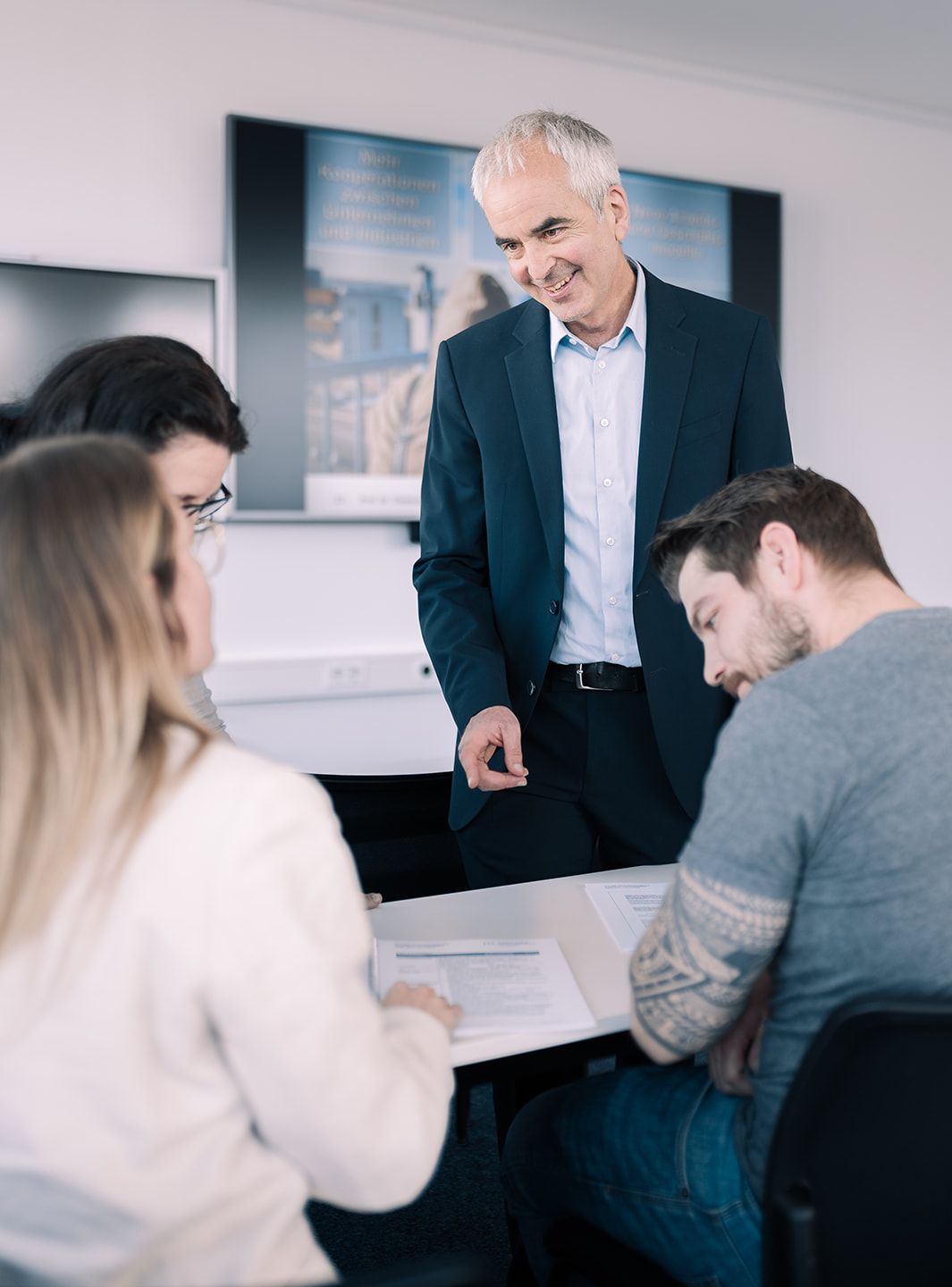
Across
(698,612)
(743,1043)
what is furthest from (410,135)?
(743,1043)

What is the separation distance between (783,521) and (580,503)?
27.2 inches

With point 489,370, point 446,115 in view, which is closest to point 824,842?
point 489,370

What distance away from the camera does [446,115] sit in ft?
11.9

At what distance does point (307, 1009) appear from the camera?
837mm

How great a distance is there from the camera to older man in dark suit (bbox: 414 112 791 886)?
189 centimetres

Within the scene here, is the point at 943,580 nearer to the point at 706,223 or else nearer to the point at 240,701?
the point at 706,223

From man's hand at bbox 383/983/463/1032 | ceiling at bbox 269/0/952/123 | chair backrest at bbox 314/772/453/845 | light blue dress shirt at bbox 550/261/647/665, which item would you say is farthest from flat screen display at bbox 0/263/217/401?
man's hand at bbox 383/983/463/1032

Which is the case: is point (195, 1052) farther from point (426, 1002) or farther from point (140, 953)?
point (426, 1002)

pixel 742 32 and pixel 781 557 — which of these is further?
pixel 742 32

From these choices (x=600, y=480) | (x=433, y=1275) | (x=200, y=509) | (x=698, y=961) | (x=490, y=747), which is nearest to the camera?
(x=433, y=1275)

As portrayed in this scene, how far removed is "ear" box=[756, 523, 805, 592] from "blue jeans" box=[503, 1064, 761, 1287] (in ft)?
1.95

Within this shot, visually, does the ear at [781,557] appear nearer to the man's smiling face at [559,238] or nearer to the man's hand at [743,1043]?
the man's hand at [743,1043]

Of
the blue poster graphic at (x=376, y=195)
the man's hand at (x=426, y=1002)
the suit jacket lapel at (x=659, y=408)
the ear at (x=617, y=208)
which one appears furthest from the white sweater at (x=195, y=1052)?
the blue poster graphic at (x=376, y=195)

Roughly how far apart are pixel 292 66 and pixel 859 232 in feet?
7.54
